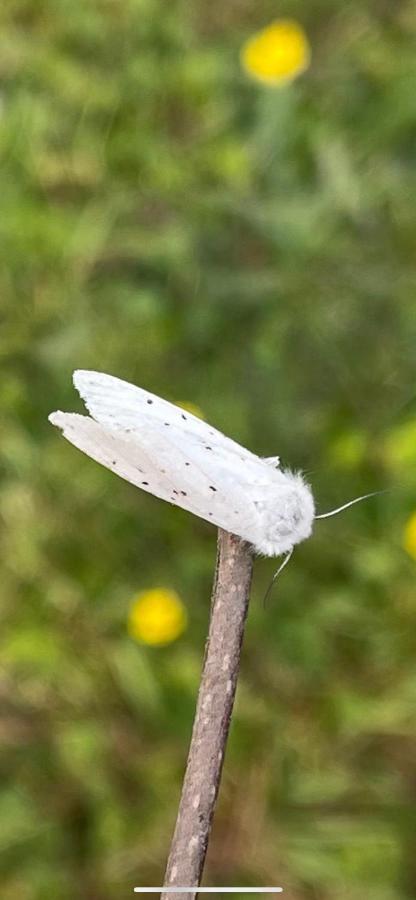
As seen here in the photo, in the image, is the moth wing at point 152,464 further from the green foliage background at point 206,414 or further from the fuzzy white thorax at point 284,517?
the green foliage background at point 206,414

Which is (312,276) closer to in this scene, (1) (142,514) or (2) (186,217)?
(2) (186,217)

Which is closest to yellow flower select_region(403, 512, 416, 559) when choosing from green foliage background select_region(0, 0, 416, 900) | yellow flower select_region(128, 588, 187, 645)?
green foliage background select_region(0, 0, 416, 900)

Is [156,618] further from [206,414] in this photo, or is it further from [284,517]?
[284,517]

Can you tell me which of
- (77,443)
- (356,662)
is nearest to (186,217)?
(356,662)

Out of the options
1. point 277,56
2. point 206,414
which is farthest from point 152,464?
point 277,56

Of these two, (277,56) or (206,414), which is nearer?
(206,414)

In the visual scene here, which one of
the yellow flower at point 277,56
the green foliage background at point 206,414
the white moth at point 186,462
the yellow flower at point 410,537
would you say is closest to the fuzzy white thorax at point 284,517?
the white moth at point 186,462
